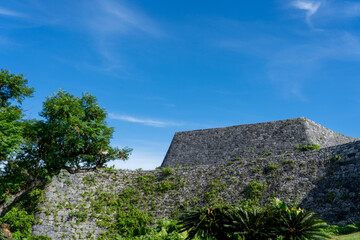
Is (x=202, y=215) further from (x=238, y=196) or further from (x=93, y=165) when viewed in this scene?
(x=93, y=165)

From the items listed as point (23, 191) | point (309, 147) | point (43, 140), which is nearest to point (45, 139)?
point (43, 140)

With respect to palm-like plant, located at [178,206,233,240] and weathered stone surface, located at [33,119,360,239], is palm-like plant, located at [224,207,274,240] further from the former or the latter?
weathered stone surface, located at [33,119,360,239]

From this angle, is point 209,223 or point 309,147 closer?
point 209,223

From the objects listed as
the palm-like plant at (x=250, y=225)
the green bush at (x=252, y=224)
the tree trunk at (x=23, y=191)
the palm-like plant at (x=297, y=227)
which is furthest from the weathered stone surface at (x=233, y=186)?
the palm-like plant at (x=250, y=225)

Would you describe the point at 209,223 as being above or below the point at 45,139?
below

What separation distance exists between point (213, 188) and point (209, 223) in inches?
526

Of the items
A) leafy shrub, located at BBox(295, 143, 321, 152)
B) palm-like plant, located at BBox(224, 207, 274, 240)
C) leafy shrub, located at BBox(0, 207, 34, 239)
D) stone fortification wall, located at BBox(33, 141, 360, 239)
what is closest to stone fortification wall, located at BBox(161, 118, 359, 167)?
leafy shrub, located at BBox(295, 143, 321, 152)

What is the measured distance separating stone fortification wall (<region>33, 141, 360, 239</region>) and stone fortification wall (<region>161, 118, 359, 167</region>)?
9314 mm

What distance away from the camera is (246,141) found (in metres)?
30.6

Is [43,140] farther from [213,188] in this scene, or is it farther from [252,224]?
[252,224]

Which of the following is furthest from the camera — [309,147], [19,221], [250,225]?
[309,147]

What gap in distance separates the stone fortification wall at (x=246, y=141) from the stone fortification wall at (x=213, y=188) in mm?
9314

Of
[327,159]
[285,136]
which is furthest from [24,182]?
[285,136]

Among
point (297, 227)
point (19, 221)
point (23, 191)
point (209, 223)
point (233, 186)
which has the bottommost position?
point (19, 221)
